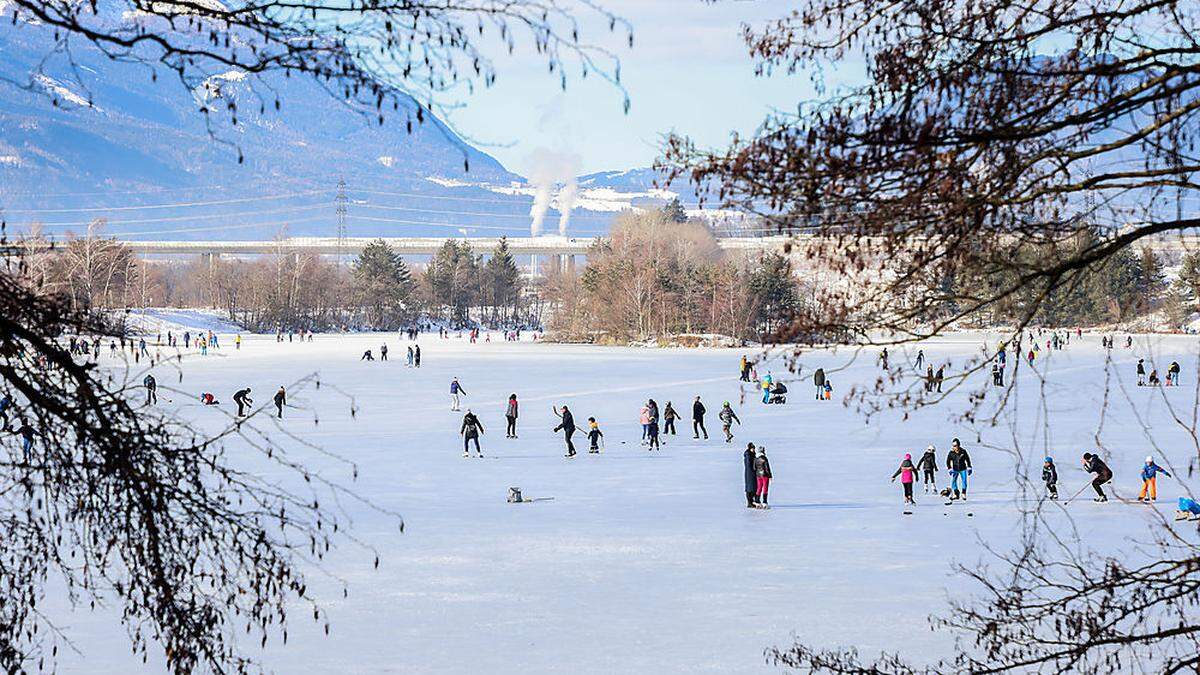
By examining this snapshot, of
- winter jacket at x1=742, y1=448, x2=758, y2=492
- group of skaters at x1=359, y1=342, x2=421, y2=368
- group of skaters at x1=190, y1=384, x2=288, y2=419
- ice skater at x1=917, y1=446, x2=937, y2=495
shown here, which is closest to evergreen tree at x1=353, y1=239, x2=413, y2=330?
group of skaters at x1=359, y1=342, x2=421, y2=368

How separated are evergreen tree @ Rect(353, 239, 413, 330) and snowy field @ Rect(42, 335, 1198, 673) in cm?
8521

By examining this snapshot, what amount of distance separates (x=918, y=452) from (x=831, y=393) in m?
15.9

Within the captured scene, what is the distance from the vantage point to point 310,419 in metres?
33.4

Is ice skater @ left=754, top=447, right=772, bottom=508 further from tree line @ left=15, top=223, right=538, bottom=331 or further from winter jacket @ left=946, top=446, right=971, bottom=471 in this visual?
tree line @ left=15, top=223, right=538, bottom=331

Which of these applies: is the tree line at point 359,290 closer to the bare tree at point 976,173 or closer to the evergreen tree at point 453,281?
the evergreen tree at point 453,281

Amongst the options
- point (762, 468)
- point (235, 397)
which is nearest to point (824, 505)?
point (762, 468)

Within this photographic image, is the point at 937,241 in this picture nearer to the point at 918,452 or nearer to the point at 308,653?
the point at 308,653

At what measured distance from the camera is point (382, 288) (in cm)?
12100

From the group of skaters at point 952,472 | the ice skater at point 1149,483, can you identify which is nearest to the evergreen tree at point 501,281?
the group of skaters at point 952,472

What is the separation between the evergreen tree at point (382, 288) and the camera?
12162 cm

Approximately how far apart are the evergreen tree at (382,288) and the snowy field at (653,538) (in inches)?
3355

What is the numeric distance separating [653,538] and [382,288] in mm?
105146

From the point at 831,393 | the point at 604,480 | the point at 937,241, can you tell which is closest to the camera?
Answer: the point at 937,241

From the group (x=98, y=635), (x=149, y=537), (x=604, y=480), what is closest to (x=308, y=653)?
(x=98, y=635)
